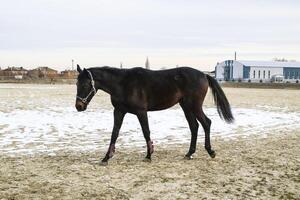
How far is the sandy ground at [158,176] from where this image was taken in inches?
259

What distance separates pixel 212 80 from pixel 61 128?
658 cm

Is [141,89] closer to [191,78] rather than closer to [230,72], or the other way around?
[191,78]

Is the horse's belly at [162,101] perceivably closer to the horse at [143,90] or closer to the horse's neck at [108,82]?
the horse at [143,90]

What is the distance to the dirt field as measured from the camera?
657 centimetres

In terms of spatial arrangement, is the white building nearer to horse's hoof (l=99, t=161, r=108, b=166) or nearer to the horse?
the horse

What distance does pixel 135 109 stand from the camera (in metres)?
8.98

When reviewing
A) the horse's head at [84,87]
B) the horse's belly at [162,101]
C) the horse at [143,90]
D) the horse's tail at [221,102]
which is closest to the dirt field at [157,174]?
the horse at [143,90]

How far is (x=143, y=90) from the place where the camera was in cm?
905

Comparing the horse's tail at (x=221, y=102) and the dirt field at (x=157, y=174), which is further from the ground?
the horse's tail at (x=221, y=102)

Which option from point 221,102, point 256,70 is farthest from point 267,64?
point 221,102

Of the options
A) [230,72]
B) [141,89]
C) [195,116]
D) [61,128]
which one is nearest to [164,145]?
[195,116]

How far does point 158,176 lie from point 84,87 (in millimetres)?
2539

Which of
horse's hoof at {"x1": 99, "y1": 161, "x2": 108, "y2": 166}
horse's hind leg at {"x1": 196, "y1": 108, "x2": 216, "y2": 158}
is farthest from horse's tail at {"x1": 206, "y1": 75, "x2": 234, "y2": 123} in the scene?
horse's hoof at {"x1": 99, "y1": 161, "x2": 108, "y2": 166}

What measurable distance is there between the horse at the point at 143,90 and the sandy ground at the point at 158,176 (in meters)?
0.55
